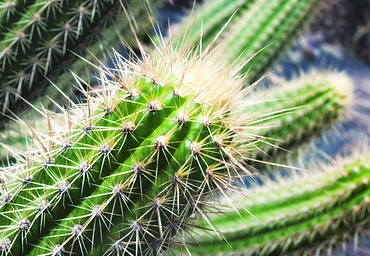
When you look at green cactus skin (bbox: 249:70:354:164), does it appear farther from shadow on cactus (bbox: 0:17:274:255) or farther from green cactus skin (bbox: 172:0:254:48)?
shadow on cactus (bbox: 0:17:274:255)

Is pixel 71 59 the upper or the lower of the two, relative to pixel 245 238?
upper

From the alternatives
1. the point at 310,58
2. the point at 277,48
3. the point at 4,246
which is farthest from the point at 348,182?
the point at 310,58

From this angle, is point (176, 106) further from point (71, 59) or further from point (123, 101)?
point (71, 59)

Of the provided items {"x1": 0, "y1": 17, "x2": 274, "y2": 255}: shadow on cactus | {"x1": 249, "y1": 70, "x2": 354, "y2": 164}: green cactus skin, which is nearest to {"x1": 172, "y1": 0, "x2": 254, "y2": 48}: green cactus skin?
{"x1": 249, "y1": 70, "x2": 354, "y2": 164}: green cactus skin

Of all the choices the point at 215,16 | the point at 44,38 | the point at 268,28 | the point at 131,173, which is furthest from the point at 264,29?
the point at 131,173

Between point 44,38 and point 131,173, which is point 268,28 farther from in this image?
point 131,173
